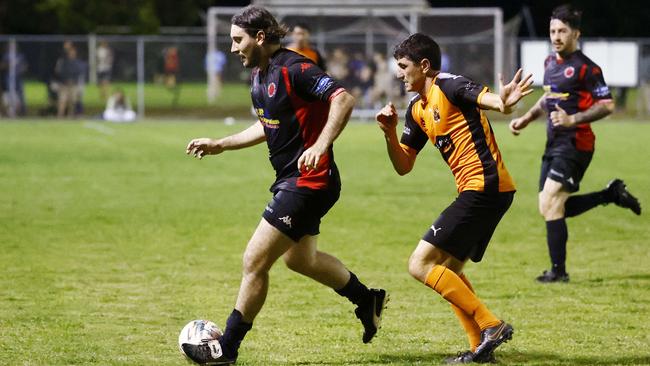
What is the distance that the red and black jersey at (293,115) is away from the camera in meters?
6.50

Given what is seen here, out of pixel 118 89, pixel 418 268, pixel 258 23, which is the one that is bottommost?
pixel 118 89

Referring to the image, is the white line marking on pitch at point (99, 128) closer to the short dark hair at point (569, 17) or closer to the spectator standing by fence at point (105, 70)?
the spectator standing by fence at point (105, 70)

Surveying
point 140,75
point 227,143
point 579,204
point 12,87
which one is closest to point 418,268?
point 227,143

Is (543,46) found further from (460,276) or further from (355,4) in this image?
(460,276)

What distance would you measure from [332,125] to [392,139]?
24.3 inches

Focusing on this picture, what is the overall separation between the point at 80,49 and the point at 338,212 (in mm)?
21698

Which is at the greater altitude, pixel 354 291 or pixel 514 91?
pixel 514 91

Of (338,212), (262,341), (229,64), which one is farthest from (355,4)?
(262,341)

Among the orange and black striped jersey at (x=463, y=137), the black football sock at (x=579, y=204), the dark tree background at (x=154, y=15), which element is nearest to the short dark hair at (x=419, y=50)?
the orange and black striped jersey at (x=463, y=137)

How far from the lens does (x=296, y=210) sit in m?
6.50

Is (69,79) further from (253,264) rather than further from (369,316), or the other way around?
(253,264)

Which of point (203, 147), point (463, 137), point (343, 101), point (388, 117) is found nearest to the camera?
point (343, 101)

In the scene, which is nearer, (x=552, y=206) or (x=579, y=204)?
(x=552, y=206)

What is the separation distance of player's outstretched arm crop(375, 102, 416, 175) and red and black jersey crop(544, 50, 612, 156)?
9.91 ft
